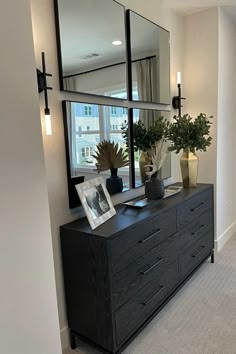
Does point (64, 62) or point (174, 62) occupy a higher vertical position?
point (174, 62)

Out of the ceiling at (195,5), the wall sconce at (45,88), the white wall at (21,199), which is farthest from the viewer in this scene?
the ceiling at (195,5)

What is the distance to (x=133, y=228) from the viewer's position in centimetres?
176

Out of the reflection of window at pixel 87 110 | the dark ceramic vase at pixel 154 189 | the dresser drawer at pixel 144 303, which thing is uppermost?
the reflection of window at pixel 87 110

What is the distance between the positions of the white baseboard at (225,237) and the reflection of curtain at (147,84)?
66.7 inches

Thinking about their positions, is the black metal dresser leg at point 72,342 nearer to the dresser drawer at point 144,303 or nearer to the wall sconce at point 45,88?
the dresser drawer at point 144,303

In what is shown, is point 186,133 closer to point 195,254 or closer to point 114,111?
point 114,111

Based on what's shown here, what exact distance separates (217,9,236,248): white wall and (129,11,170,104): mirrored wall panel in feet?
2.20

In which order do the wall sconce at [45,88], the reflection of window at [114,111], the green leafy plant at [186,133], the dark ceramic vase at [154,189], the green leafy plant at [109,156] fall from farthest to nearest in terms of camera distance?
the green leafy plant at [186,133] < the dark ceramic vase at [154,189] < the reflection of window at [114,111] < the green leafy plant at [109,156] < the wall sconce at [45,88]

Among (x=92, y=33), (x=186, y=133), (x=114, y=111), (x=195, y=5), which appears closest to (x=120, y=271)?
(x=114, y=111)

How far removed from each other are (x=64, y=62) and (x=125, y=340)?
178 centimetres

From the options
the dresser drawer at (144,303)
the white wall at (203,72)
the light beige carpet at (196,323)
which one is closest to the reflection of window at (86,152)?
the dresser drawer at (144,303)

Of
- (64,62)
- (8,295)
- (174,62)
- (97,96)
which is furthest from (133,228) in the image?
(174,62)

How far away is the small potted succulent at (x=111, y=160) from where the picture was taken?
2.10 metres

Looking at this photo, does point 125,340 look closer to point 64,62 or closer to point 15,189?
point 15,189
